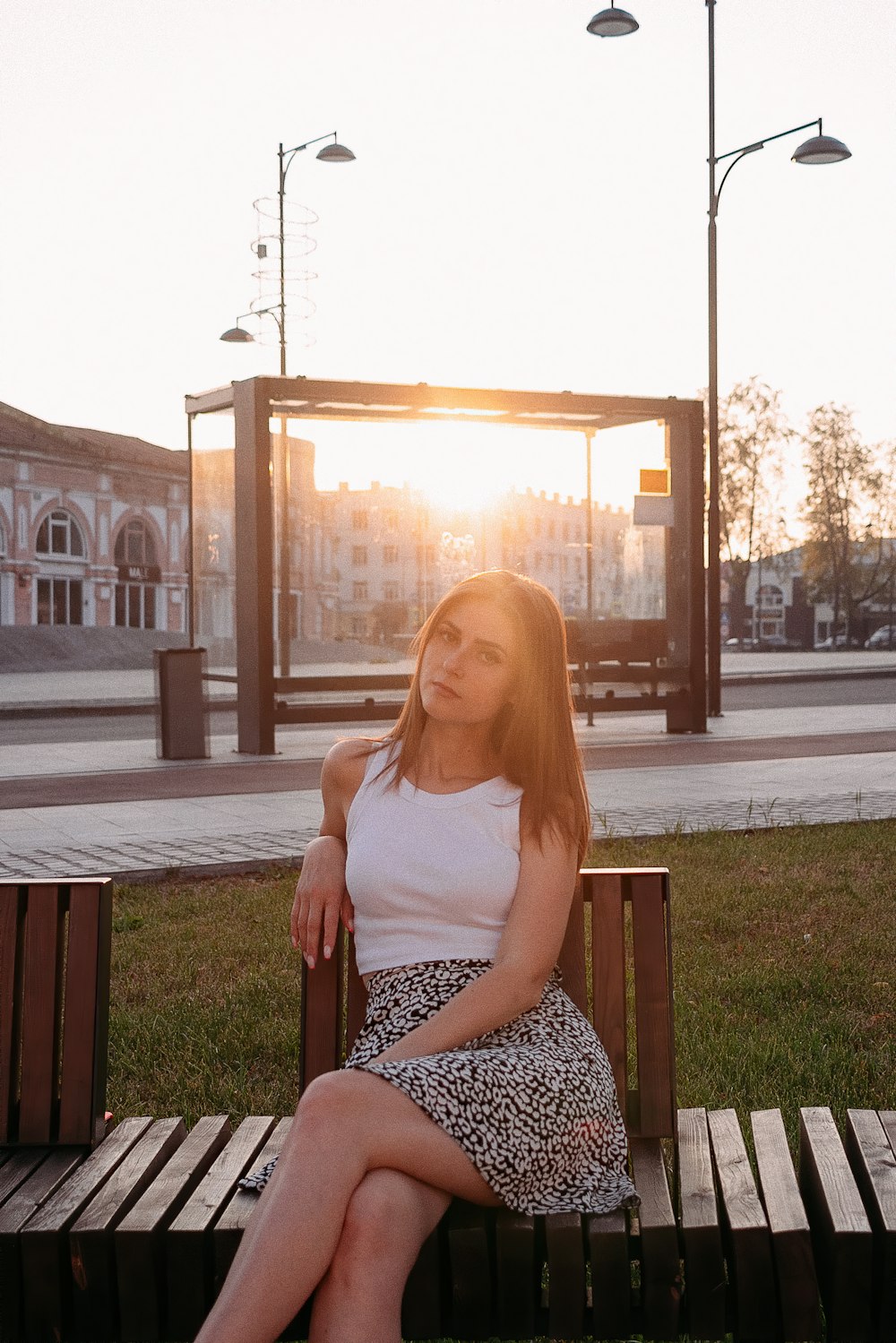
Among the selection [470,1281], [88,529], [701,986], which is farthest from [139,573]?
[470,1281]

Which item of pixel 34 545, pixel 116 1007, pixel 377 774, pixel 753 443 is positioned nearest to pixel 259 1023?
pixel 116 1007

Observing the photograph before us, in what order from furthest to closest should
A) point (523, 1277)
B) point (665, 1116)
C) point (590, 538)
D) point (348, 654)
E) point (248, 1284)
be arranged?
point (590, 538) → point (348, 654) → point (665, 1116) → point (523, 1277) → point (248, 1284)

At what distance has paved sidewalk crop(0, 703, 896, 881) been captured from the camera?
27.6ft

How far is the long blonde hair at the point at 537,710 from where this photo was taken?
3332 mm

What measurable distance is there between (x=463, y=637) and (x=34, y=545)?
191 feet

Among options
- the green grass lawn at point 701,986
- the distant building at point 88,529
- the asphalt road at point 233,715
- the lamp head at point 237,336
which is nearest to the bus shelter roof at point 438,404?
the asphalt road at point 233,715

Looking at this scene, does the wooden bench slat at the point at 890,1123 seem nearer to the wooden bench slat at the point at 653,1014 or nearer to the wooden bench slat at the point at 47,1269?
the wooden bench slat at the point at 653,1014

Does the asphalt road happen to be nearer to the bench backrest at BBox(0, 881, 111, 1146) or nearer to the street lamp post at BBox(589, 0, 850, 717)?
the street lamp post at BBox(589, 0, 850, 717)

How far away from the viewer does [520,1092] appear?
9.45 feet

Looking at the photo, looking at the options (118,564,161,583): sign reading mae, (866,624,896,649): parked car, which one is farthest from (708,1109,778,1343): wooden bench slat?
(866,624,896,649): parked car

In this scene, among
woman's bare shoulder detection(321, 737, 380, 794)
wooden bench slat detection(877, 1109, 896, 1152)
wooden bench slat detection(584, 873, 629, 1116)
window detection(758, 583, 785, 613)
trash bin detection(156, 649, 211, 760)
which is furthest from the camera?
window detection(758, 583, 785, 613)

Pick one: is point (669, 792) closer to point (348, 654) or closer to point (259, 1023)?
point (348, 654)

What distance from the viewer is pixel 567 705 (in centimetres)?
342

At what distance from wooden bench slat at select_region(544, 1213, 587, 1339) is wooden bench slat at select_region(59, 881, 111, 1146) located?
3.46 feet
